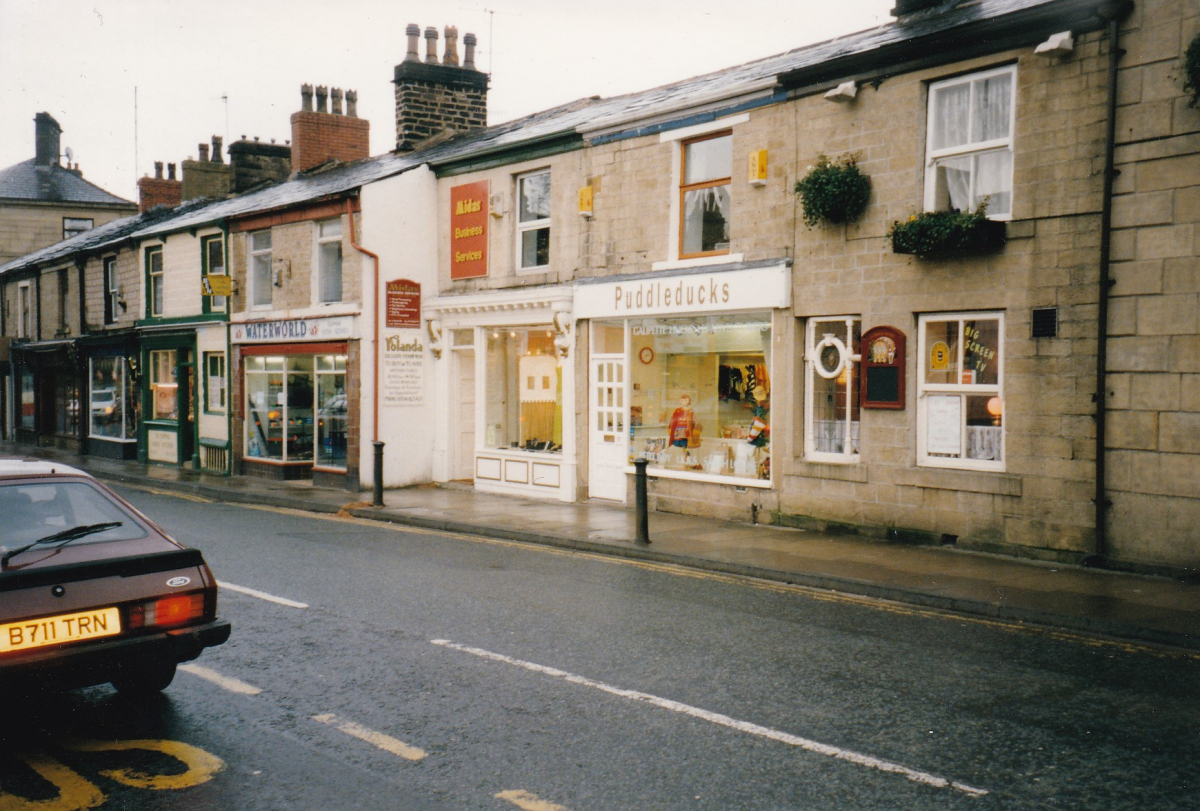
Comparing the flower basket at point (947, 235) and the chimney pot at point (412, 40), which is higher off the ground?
the chimney pot at point (412, 40)

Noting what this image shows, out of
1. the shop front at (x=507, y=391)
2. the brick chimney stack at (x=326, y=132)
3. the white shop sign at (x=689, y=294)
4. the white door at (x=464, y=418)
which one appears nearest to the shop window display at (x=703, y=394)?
the white shop sign at (x=689, y=294)

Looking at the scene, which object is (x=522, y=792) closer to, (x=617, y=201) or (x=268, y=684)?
(x=268, y=684)

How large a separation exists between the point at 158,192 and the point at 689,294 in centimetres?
2579

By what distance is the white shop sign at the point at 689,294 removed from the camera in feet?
42.9

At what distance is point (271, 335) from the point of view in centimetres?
2070

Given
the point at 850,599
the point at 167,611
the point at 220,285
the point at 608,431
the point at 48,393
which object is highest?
the point at 220,285

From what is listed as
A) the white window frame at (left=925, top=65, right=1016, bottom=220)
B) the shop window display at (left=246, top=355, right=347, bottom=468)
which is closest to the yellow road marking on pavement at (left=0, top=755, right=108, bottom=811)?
the white window frame at (left=925, top=65, right=1016, bottom=220)

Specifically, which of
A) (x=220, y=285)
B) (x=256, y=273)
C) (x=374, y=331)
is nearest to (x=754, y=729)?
(x=374, y=331)

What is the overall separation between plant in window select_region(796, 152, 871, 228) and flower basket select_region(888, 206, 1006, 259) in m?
0.73

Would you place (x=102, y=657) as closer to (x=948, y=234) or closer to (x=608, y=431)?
(x=948, y=234)

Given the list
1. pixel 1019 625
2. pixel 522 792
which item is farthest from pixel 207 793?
pixel 1019 625

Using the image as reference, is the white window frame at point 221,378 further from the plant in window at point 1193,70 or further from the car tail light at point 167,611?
the plant in window at point 1193,70

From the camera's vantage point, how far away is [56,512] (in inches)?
222

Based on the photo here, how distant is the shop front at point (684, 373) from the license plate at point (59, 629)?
964cm
